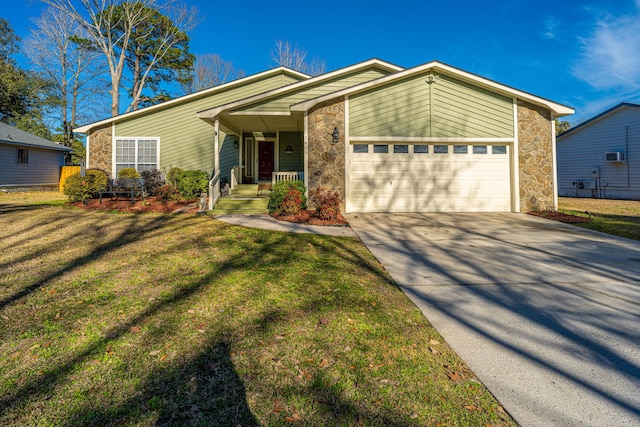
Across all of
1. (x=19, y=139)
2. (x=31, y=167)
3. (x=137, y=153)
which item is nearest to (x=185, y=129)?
(x=137, y=153)

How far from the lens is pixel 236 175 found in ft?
43.1

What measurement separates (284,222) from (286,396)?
6.42 metres

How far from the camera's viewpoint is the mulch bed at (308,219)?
8.00m

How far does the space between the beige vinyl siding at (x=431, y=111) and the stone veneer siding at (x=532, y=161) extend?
0.47 m

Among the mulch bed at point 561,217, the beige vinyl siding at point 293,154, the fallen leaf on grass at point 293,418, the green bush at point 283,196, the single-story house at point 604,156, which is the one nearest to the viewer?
the fallen leaf on grass at point 293,418

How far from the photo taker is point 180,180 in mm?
11391

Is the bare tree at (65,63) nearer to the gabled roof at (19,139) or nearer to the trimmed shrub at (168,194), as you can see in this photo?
the gabled roof at (19,139)

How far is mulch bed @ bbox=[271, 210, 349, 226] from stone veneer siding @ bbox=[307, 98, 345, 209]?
4.27 feet

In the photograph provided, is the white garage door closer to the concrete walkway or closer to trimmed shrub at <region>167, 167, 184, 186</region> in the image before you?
the concrete walkway

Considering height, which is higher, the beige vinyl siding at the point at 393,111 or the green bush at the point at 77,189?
the beige vinyl siding at the point at 393,111

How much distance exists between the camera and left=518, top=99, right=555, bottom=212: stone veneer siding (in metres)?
10.2

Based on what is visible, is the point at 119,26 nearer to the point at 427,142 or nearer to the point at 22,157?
the point at 22,157

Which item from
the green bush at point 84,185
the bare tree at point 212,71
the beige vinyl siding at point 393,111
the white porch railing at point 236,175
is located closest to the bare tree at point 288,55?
the bare tree at point 212,71

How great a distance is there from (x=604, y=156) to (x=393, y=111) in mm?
15060
